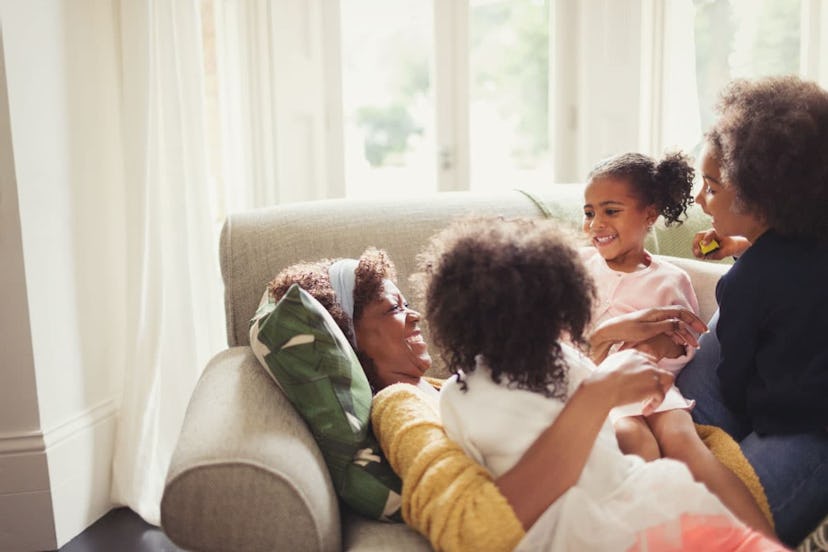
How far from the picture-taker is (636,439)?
1.56m

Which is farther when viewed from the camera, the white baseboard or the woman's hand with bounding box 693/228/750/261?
the white baseboard

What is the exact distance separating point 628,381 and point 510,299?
9.6 inches

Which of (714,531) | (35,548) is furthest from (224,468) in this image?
(35,548)

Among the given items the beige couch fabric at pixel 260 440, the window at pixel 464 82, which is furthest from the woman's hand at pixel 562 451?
the window at pixel 464 82

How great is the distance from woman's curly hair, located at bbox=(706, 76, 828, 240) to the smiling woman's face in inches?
27.0

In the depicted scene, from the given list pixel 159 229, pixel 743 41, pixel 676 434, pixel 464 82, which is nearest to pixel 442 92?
pixel 464 82

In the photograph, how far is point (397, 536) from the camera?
55.7 inches

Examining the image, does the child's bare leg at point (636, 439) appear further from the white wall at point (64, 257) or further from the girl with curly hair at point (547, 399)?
the white wall at point (64, 257)

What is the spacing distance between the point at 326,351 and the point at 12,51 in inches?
52.6

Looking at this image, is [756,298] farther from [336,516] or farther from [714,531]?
[336,516]

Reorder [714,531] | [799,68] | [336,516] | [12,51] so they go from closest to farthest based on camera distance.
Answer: [714,531] → [336,516] → [12,51] → [799,68]

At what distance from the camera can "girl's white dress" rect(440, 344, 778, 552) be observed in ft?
3.99

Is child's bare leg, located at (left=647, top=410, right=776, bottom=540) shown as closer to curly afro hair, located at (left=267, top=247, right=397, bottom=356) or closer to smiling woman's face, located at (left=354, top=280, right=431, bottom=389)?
smiling woman's face, located at (left=354, top=280, right=431, bottom=389)

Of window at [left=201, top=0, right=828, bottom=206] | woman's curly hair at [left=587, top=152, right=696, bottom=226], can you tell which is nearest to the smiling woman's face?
woman's curly hair at [left=587, top=152, right=696, bottom=226]
